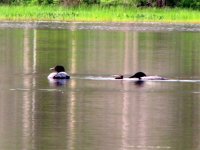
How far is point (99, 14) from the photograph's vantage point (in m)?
57.2

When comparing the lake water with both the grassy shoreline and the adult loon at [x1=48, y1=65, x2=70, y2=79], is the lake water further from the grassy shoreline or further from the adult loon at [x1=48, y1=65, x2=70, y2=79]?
the grassy shoreline

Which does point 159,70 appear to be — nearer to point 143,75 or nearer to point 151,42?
point 143,75

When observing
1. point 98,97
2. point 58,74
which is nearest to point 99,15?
point 58,74

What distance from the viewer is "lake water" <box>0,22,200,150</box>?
15641mm

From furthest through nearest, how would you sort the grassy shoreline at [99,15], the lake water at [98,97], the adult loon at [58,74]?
1. the grassy shoreline at [99,15]
2. the adult loon at [58,74]
3. the lake water at [98,97]

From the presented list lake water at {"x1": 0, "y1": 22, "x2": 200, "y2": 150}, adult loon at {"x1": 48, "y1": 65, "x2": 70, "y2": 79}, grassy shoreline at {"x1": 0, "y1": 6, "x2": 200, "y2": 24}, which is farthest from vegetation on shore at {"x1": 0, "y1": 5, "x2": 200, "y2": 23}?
adult loon at {"x1": 48, "y1": 65, "x2": 70, "y2": 79}

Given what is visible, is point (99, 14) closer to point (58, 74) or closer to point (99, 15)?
point (99, 15)

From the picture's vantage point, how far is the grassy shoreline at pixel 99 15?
2216 inches

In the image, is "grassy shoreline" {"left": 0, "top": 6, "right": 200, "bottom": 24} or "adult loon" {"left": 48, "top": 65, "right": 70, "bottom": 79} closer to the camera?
"adult loon" {"left": 48, "top": 65, "right": 70, "bottom": 79}

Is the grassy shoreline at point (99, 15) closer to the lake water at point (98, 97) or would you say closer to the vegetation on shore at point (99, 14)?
the vegetation on shore at point (99, 14)

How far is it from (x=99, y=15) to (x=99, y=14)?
1.46 feet

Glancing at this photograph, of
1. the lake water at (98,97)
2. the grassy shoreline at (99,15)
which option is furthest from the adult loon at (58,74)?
the grassy shoreline at (99,15)

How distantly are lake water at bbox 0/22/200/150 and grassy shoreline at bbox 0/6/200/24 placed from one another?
631 inches

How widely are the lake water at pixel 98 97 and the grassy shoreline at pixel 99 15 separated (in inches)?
631
